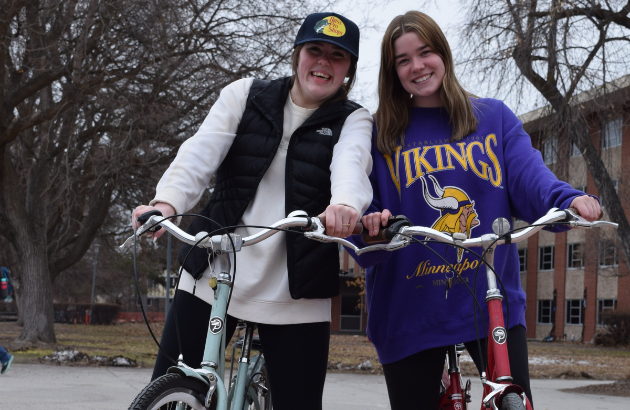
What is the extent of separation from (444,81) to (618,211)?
8.58m

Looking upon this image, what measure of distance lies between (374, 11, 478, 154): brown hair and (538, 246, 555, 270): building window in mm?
37985

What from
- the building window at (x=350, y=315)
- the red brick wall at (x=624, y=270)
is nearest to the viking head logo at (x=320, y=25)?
the red brick wall at (x=624, y=270)

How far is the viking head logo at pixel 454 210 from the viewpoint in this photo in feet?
9.38

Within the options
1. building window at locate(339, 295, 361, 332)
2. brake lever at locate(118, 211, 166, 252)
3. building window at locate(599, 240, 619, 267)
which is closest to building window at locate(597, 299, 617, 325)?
building window at locate(599, 240, 619, 267)

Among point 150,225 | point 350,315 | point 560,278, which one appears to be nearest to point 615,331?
point 560,278

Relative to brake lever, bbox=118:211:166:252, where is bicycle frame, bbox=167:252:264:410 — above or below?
below

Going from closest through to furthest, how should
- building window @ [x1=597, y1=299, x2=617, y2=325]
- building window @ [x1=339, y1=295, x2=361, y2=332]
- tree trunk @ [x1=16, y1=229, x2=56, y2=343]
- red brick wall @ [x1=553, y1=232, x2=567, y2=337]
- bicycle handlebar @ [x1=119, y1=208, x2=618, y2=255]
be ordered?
bicycle handlebar @ [x1=119, y1=208, x2=618, y2=255] < tree trunk @ [x1=16, y1=229, x2=56, y2=343] < building window @ [x1=597, y1=299, x2=617, y2=325] < red brick wall @ [x1=553, y1=232, x2=567, y2=337] < building window @ [x1=339, y1=295, x2=361, y2=332]

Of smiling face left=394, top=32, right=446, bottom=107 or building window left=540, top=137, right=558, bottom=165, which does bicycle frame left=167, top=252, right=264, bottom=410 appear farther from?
building window left=540, top=137, right=558, bottom=165

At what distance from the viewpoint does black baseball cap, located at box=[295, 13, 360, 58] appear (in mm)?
2777

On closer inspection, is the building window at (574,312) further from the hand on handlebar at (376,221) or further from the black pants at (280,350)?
the hand on handlebar at (376,221)

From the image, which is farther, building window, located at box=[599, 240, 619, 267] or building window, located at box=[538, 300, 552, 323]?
building window, located at box=[538, 300, 552, 323]

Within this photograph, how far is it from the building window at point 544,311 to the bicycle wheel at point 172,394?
3942 cm

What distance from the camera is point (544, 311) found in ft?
130

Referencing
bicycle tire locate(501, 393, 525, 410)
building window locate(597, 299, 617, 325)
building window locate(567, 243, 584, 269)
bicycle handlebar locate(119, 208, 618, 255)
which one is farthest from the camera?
building window locate(567, 243, 584, 269)
